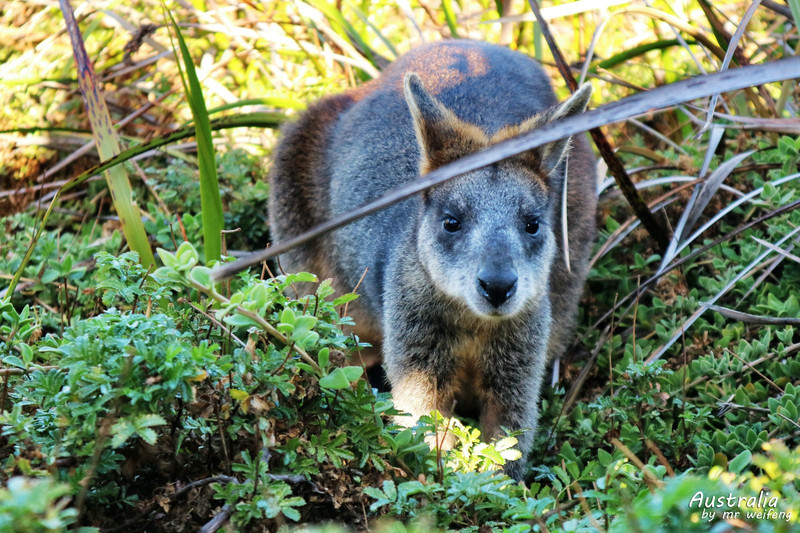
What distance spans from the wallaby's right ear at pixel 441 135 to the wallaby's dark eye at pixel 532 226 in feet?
1.44

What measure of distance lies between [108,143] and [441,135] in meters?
1.67

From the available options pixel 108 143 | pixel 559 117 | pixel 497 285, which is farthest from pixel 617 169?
pixel 108 143

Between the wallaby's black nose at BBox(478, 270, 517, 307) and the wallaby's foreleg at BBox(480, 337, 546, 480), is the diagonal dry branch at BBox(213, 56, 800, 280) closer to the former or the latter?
the wallaby's black nose at BBox(478, 270, 517, 307)

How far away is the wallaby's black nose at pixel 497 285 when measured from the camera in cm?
308

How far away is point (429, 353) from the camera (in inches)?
142

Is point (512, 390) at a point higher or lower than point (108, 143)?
lower

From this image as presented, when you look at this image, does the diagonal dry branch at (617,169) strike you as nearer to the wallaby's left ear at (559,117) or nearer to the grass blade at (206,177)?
the wallaby's left ear at (559,117)

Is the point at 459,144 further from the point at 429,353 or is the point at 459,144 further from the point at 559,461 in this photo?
the point at 559,461

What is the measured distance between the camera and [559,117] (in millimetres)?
3404

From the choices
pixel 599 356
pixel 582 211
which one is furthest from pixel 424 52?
pixel 599 356

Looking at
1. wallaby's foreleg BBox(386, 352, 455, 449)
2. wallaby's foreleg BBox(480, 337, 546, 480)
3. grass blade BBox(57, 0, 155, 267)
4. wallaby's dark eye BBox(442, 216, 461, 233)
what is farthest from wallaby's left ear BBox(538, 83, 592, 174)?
grass blade BBox(57, 0, 155, 267)

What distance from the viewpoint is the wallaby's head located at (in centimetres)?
320

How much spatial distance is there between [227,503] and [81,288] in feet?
7.94

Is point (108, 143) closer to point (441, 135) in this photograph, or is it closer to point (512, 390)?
point (441, 135)
